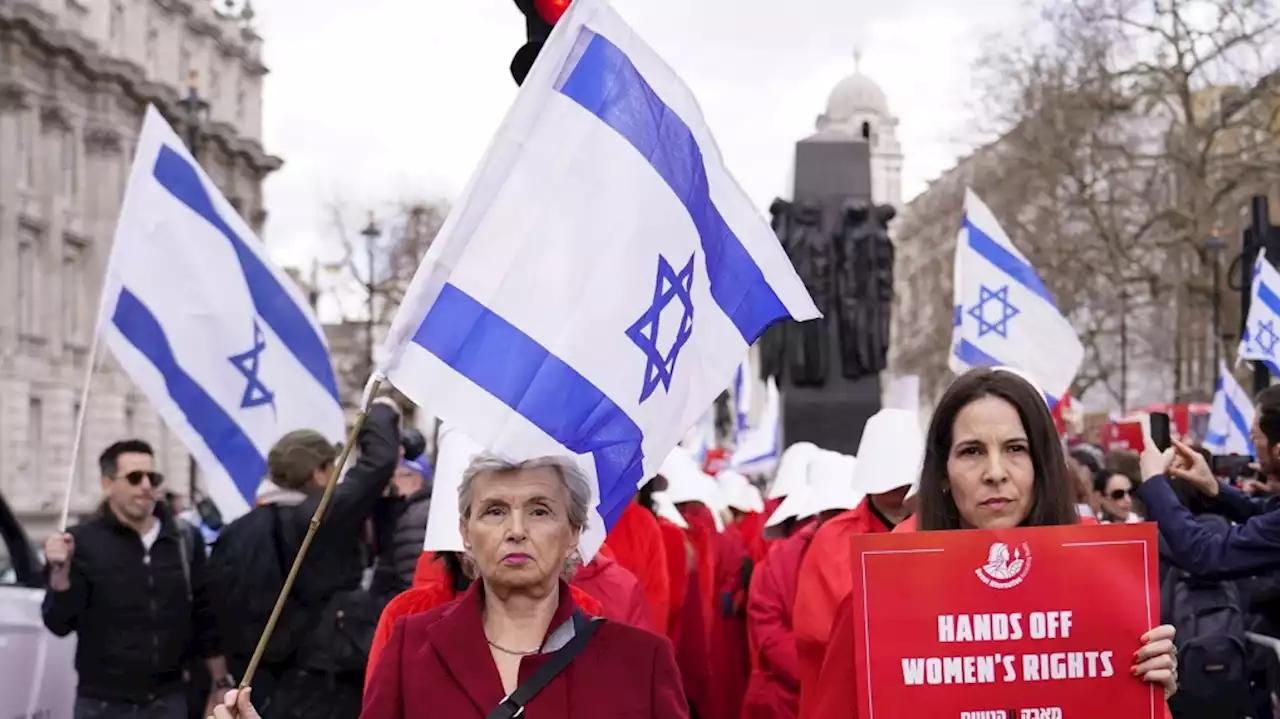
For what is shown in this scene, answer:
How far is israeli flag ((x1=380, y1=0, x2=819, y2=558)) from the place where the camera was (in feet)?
14.3

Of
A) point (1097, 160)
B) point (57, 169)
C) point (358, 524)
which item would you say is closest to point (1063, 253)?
point (1097, 160)

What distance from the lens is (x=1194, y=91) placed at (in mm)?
39750

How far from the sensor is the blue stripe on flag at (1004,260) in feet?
42.2

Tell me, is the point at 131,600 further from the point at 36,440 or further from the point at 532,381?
the point at 36,440

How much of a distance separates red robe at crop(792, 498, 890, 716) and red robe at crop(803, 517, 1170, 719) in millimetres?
2233

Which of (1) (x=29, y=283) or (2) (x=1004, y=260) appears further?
(1) (x=29, y=283)

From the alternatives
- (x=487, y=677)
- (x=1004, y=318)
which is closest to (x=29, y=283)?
(x=1004, y=318)

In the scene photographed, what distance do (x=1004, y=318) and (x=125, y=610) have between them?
6.81m

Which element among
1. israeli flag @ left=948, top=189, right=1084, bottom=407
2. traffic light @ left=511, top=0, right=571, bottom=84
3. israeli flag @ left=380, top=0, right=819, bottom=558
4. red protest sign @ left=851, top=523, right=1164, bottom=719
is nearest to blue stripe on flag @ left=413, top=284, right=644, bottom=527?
israeli flag @ left=380, top=0, right=819, bottom=558

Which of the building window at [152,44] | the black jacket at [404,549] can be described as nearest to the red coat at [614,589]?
the black jacket at [404,549]

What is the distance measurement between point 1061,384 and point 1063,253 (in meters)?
28.7

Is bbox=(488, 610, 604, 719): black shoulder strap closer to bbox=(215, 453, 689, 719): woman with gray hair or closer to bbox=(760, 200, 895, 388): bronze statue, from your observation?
bbox=(215, 453, 689, 719): woman with gray hair

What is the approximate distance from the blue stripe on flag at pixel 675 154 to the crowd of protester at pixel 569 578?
843mm

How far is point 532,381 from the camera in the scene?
4434 mm
